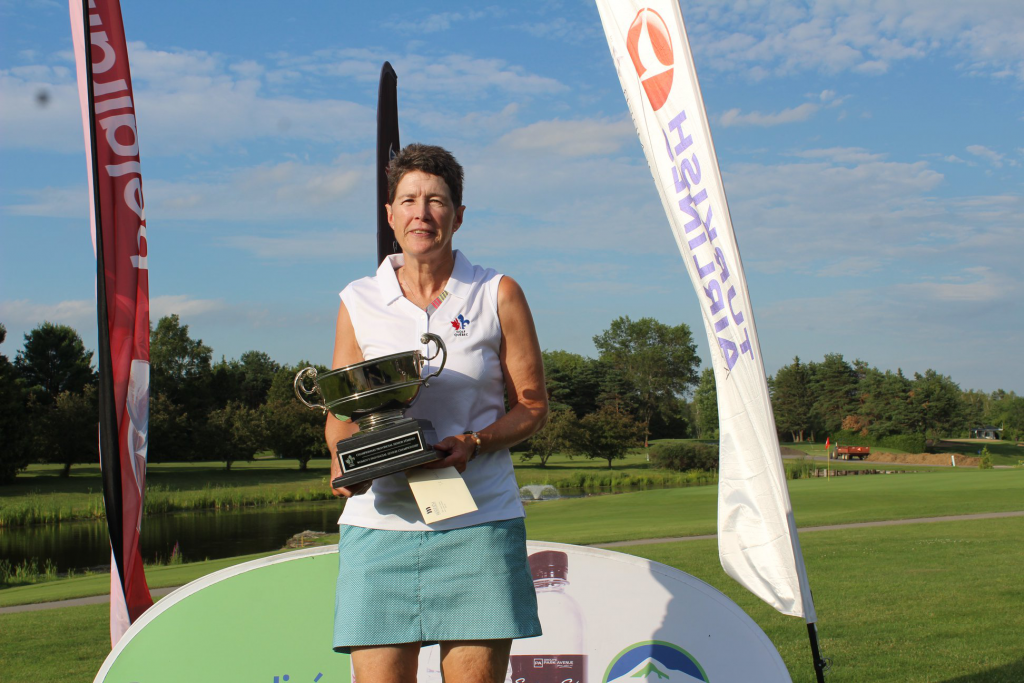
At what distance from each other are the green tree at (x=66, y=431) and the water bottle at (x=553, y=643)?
4549cm

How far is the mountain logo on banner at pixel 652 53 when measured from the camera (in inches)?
124

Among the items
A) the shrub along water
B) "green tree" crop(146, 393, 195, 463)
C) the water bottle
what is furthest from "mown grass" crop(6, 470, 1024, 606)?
"green tree" crop(146, 393, 195, 463)

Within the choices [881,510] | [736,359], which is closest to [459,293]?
[736,359]

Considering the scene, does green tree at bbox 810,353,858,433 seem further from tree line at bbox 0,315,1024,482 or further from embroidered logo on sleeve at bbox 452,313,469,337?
embroidered logo on sleeve at bbox 452,313,469,337

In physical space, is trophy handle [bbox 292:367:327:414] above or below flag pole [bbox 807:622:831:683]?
above

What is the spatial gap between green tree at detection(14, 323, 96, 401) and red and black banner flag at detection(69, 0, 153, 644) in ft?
167

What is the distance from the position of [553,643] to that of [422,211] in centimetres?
199

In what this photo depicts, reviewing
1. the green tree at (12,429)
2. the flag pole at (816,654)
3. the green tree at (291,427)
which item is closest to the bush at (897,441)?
the green tree at (291,427)

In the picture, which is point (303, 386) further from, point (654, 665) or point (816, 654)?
point (816, 654)

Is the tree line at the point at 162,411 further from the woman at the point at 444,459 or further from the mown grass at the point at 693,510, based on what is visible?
the woman at the point at 444,459

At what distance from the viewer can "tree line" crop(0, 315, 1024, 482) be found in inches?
1697

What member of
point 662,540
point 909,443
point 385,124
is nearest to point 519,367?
point 385,124

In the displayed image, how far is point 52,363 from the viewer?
49.7 metres

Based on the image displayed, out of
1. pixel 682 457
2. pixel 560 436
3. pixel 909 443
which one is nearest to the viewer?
pixel 682 457
